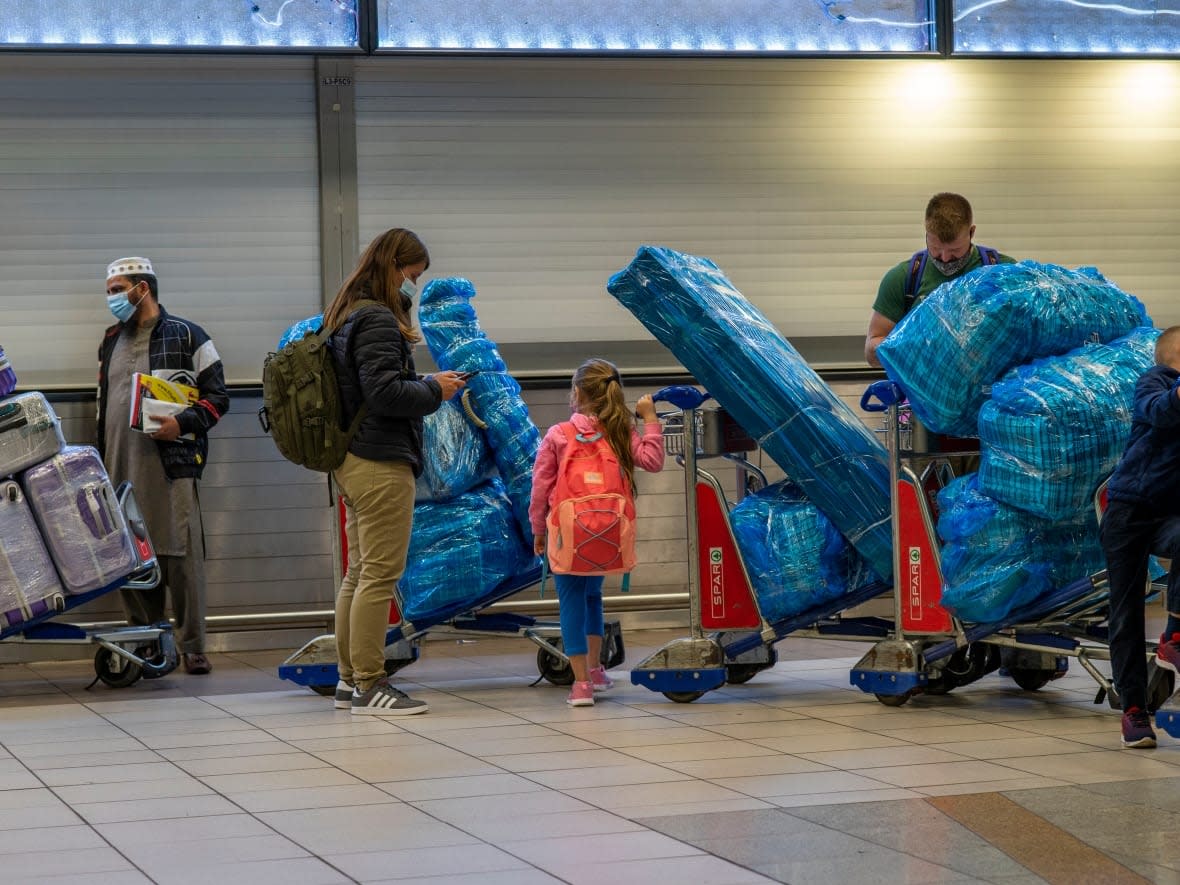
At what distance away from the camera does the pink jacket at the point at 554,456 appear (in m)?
6.80

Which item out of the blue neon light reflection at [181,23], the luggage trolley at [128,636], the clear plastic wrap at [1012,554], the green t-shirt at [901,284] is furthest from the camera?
the blue neon light reflection at [181,23]

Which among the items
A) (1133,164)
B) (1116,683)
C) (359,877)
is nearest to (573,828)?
(359,877)

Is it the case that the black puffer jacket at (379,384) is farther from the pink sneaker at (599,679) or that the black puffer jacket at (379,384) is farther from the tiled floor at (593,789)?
the pink sneaker at (599,679)

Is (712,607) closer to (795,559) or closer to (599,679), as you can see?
(795,559)

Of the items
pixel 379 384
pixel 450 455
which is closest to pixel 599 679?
pixel 450 455

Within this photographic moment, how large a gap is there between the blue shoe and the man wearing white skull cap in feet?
14.4

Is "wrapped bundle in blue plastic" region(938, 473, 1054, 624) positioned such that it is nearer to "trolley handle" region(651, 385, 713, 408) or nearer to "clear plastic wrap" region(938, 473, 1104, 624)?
"clear plastic wrap" region(938, 473, 1104, 624)

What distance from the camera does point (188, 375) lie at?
8.37 meters

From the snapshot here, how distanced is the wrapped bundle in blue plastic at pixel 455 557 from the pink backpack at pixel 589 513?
1.76 ft

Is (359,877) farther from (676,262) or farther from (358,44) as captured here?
(358,44)

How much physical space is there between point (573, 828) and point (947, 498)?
7.53ft

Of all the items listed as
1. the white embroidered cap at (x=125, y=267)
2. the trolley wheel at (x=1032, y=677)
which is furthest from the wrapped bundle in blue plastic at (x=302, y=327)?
the trolley wheel at (x=1032, y=677)

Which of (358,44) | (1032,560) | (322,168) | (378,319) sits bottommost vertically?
(1032,560)

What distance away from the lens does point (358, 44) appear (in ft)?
29.8
